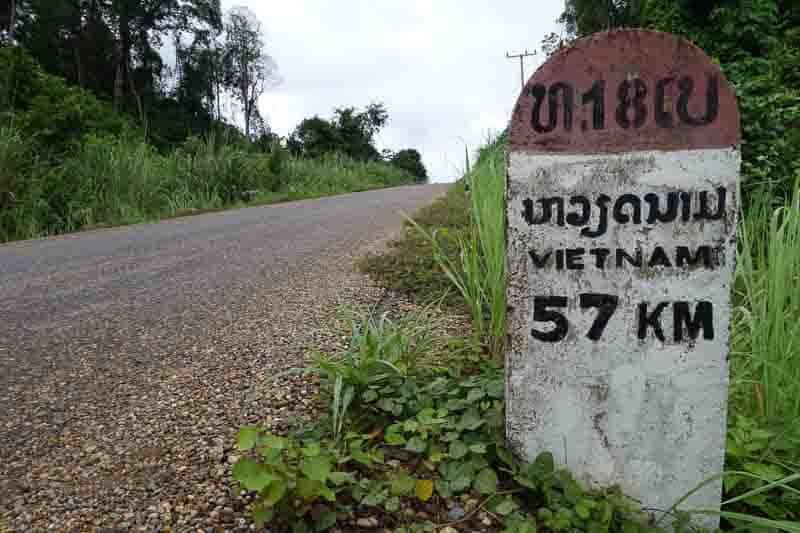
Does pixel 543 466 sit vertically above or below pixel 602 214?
below

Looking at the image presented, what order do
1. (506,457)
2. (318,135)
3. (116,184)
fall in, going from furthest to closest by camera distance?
(318,135) → (116,184) → (506,457)

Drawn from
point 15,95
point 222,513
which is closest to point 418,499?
point 222,513

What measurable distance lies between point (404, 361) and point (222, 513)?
63 centimetres

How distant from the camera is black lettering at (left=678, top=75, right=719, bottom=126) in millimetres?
939

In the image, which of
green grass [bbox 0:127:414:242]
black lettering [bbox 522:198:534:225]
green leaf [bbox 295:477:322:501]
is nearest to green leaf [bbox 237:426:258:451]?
green leaf [bbox 295:477:322:501]

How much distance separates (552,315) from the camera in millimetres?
1035

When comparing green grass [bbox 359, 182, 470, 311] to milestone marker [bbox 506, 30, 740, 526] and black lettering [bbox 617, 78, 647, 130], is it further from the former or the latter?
black lettering [bbox 617, 78, 647, 130]

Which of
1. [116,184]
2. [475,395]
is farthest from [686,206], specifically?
[116,184]

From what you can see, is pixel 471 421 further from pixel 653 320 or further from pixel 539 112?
pixel 539 112

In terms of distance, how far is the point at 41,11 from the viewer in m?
20.8

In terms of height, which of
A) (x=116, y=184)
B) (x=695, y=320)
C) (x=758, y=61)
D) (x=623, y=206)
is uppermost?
(x=758, y=61)

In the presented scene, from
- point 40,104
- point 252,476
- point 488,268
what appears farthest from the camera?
point 40,104

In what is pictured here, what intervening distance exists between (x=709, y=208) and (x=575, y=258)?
0.25m

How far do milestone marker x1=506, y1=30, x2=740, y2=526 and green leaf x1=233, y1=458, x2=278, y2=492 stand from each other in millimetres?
515
